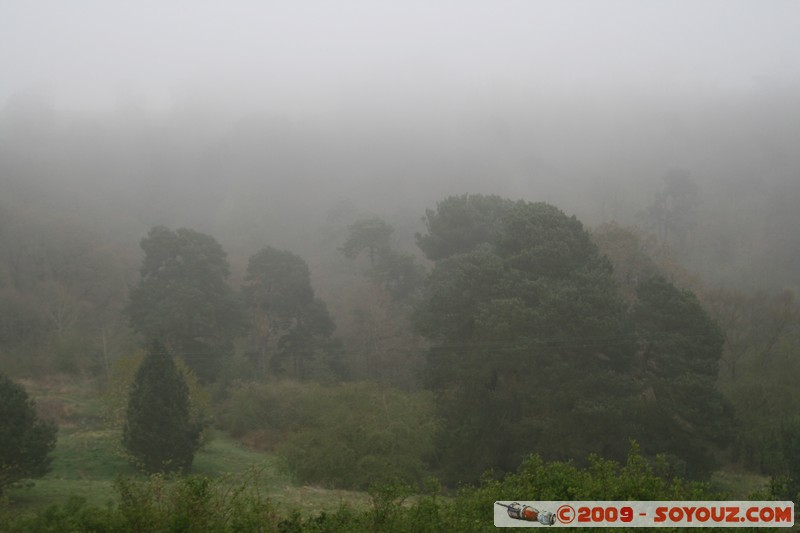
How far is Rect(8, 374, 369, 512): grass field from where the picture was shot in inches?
595

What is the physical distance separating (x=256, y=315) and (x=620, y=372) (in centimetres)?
2549

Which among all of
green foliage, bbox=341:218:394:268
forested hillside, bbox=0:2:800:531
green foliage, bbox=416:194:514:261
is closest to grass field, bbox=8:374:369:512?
forested hillside, bbox=0:2:800:531

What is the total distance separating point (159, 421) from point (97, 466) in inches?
140

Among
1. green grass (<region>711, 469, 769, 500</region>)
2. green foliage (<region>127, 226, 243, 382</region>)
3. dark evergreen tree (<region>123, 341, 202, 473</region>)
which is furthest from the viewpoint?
green foliage (<region>127, 226, 243, 382</region>)

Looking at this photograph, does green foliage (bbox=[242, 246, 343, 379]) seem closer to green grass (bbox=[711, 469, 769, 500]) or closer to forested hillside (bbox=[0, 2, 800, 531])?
forested hillside (bbox=[0, 2, 800, 531])

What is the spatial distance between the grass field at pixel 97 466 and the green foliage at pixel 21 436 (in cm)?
60

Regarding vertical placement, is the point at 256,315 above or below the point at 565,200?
below

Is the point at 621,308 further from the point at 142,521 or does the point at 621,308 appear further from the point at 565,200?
the point at 565,200

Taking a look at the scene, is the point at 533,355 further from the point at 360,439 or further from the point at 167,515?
the point at 167,515

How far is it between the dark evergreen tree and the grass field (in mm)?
937

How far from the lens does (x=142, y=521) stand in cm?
769

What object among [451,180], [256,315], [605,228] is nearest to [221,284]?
[256,315]

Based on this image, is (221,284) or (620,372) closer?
(620,372)

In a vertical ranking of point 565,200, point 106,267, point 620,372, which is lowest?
point 620,372
